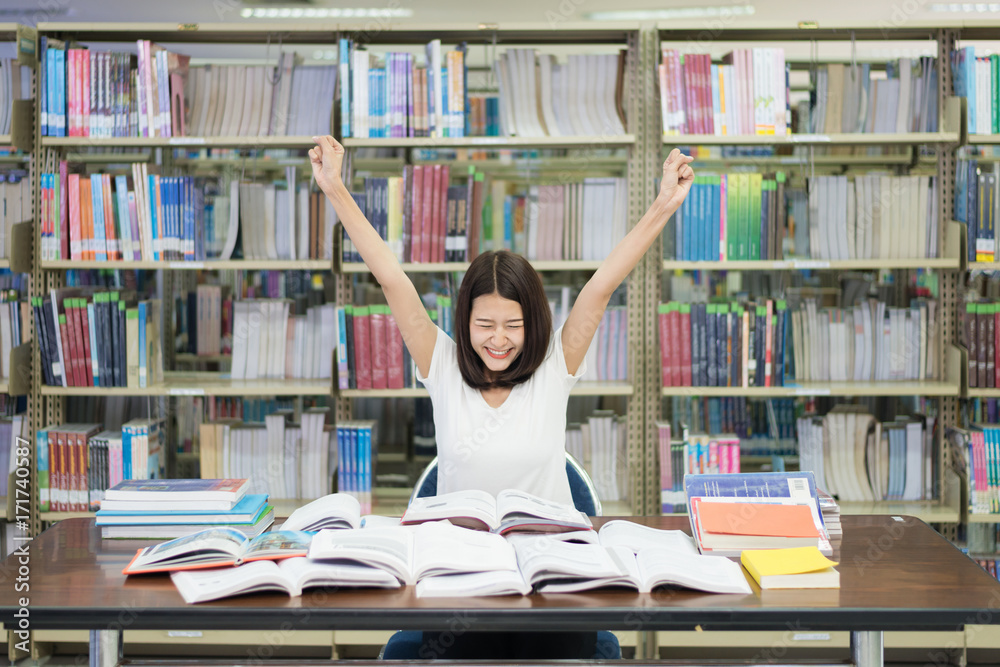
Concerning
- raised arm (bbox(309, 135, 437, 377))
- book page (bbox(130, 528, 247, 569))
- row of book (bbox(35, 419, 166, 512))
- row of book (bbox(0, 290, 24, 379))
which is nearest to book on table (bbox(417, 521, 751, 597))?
book page (bbox(130, 528, 247, 569))

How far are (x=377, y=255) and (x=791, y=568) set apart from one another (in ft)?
3.57

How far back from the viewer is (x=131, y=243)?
2926 mm

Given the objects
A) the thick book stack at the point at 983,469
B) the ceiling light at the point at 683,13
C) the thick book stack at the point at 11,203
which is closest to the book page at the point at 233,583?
the thick book stack at the point at 11,203

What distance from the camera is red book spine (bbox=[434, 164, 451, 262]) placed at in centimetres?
289

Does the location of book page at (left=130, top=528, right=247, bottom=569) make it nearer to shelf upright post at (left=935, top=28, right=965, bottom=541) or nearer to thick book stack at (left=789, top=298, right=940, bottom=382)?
thick book stack at (left=789, top=298, right=940, bottom=382)

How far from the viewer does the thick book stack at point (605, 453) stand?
9.93 ft

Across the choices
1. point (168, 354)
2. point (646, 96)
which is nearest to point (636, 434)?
point (646, 96)

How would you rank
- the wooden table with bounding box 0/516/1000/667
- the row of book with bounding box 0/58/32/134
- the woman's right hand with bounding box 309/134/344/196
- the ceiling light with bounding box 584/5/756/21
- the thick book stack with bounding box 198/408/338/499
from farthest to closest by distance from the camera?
the ceiling light with bounding box 584/5/756/21, the thick book stack with bounding box 198/408/338/499, the row of book with bounding box 0/58/32/134, the woman's right hand with bounding box 309/134/344/196, the wooden table with bounding box 0/516/1000/667

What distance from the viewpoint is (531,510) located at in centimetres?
148

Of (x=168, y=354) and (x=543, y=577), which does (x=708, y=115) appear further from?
(x=168, y=354)

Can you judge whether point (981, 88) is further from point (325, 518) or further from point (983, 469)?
point (325, 518)

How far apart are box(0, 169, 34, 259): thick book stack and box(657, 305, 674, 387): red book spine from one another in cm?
232

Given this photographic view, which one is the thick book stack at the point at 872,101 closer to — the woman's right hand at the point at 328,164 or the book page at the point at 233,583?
the woman's right hand at the point at 328,164

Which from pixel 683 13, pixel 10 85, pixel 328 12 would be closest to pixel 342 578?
pixel 10 85
